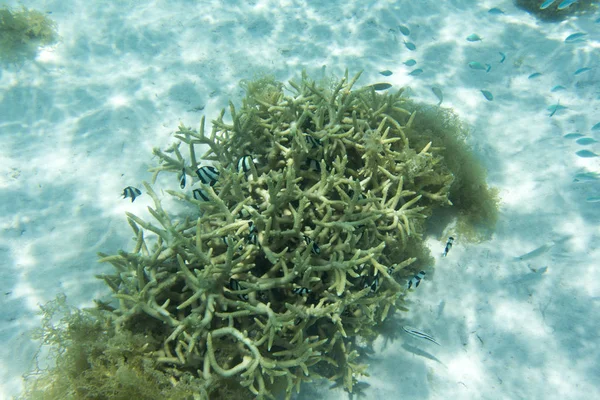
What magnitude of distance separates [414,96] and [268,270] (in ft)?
16.5

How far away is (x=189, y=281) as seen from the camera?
2.94m

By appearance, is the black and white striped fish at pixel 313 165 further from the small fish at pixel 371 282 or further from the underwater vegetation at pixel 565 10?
the underwater vegetation at pixel 565 10

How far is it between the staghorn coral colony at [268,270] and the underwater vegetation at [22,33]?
5.83 metres

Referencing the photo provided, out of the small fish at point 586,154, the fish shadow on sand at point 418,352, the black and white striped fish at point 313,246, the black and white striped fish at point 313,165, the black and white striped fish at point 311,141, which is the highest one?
the black and white striped fish at point 311,141

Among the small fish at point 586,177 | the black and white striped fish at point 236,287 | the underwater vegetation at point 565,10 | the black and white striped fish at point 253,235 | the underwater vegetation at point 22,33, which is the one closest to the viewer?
the black and white striped fish at point 236,287

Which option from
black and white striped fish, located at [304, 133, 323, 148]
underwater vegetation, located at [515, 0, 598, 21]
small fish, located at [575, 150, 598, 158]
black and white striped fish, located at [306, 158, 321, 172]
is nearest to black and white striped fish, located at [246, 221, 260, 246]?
black and white striped fish, located at [306, 158, 321, 172]

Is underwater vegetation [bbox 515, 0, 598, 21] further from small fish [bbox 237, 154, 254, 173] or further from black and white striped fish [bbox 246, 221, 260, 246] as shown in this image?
black and white striped fish [bbox 246, 221, 260, 246]

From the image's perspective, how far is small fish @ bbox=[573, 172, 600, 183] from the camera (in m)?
4.32

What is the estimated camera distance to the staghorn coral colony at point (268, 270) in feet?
9.04

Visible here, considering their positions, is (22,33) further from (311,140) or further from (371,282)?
(371,282)

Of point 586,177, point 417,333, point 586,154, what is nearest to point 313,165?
point 417,333

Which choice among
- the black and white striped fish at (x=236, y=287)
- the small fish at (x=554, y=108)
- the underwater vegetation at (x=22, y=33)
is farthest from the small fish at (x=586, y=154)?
the underwater vegetation at (x=22, y=33)

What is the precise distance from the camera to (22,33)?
23.3ft

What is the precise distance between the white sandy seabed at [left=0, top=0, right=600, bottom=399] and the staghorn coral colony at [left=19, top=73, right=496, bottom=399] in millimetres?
676
